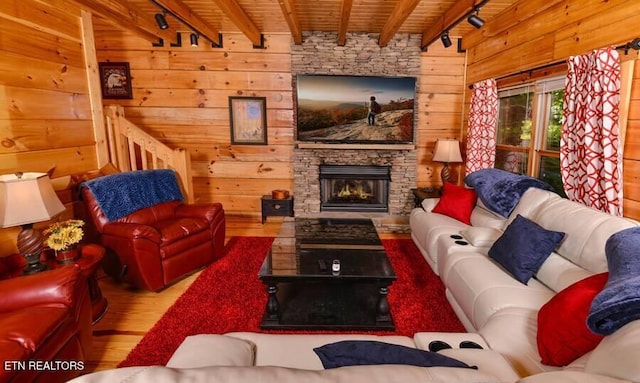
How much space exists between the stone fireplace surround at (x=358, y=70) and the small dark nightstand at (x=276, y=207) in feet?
0.84

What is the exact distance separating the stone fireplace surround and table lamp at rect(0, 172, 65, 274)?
3126 mm

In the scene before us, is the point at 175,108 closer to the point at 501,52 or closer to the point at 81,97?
the point at 81,97

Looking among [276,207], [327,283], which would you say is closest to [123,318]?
[327,283]

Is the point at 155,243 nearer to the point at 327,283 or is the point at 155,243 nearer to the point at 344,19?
the point at 327,283

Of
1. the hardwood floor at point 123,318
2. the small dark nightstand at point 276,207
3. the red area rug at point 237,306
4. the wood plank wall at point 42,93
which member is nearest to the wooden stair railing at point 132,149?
the wood plank wall at point 42,93

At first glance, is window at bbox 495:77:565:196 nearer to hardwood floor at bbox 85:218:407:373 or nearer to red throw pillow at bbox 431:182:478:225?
red throw pillow at bbox 431:182:478:225

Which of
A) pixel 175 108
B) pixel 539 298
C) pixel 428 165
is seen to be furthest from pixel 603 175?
pixel 175 108

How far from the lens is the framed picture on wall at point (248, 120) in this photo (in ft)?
16.0

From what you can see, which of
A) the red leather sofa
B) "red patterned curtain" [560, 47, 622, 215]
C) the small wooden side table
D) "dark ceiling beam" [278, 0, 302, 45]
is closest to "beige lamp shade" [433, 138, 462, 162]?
"red patterned curtain" [560, 47, 622, 215]

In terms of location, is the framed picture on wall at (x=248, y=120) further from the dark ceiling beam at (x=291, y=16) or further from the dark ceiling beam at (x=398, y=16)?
the dark ceiling beam at (x=398, y=16)

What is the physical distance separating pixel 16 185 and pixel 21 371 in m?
1.18

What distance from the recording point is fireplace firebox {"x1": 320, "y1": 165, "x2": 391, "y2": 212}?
16.2 ft

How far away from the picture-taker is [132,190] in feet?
10.8

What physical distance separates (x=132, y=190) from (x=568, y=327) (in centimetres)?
353
